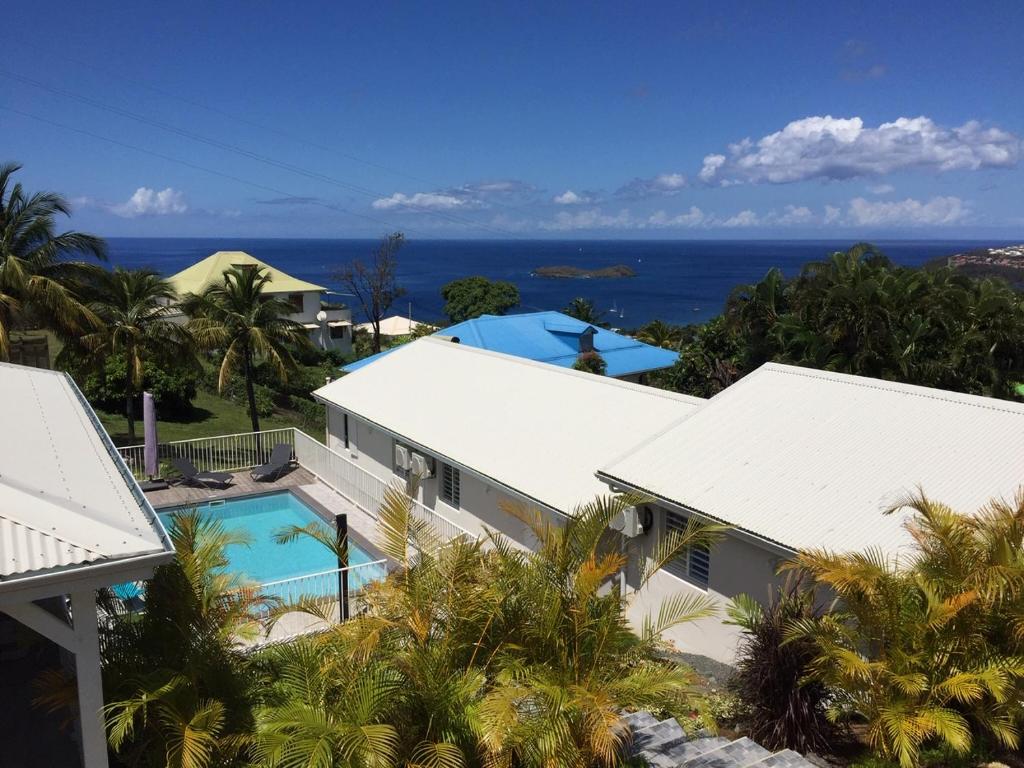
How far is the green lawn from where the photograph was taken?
27.2 m

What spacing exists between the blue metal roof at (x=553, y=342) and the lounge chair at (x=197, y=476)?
37.4ft

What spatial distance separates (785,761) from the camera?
734cm

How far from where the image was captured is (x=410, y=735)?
680cm

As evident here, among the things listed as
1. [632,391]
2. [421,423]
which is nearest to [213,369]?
[421,423]

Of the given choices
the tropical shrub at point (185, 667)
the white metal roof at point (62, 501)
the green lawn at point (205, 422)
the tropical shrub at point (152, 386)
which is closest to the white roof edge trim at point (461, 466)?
the tropical shrub at point (185, 667)

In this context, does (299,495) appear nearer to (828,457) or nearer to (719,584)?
(719,584)

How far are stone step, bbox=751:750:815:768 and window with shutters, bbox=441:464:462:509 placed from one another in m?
10.7

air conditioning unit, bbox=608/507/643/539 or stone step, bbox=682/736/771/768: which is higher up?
air conditioning unit, bbox=608/507/643/539

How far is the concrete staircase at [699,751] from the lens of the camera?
732 centimetres

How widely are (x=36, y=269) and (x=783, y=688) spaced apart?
2186 centimetres

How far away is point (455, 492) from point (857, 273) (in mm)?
15883

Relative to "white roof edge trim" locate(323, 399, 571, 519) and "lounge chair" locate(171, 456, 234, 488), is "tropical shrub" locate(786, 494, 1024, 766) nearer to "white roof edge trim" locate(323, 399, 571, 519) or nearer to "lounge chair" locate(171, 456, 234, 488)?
"white roof edge trim" locate(323, 399, 571, 519)

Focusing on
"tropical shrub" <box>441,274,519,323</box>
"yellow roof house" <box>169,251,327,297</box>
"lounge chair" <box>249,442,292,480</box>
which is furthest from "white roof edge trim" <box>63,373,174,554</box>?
"tropical shrub" <box>441,274,519,323</box>

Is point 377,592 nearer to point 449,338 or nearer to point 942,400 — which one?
point 942,400
